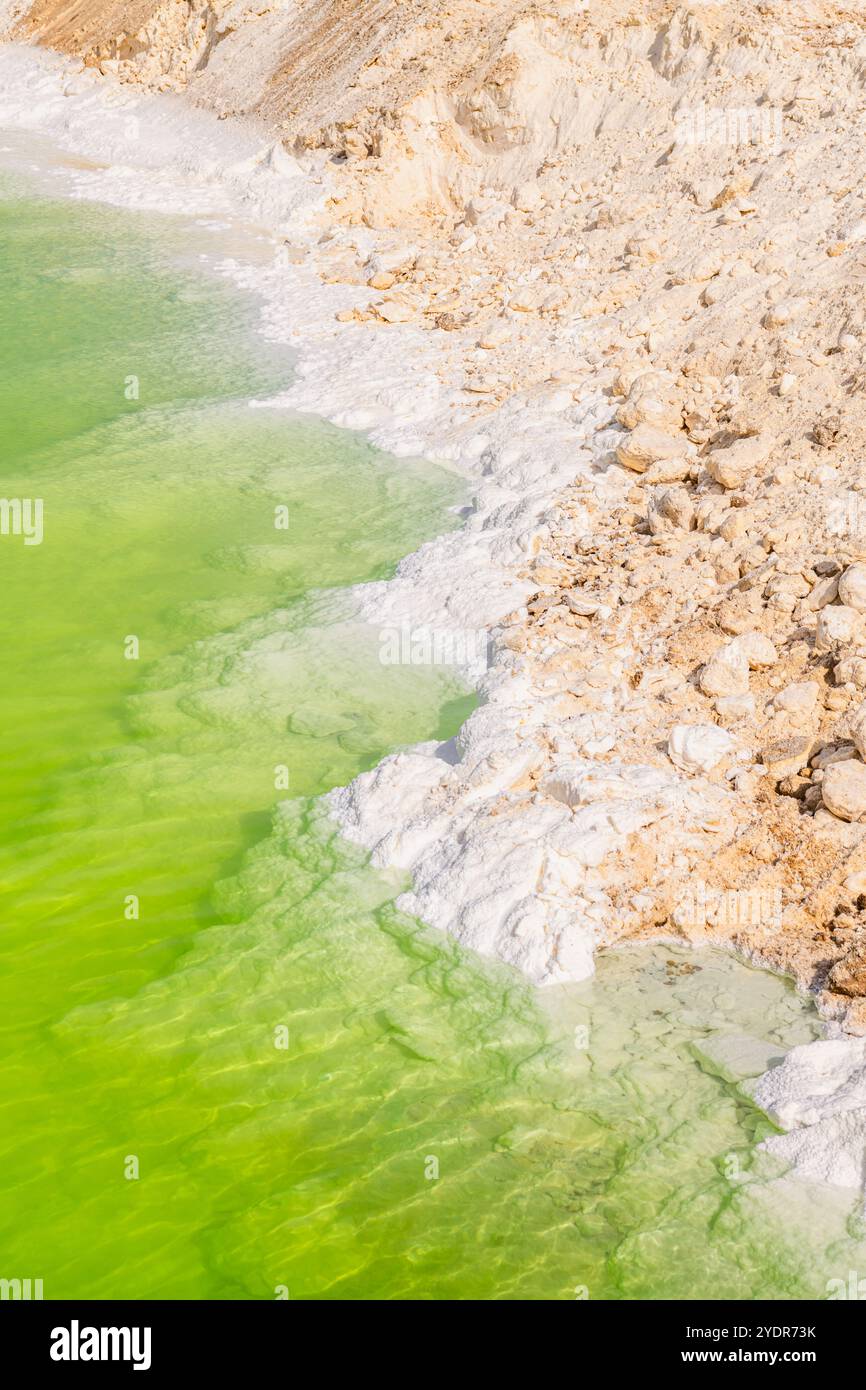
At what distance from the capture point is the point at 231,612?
946 cm

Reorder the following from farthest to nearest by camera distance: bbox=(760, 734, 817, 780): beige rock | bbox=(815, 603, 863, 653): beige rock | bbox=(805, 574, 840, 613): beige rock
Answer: bbox=(805, 574, 840, 613): beige rock
bbox=(815, 603, 863, 653): beige rock
bbox=(760, 734, 817, 780): beige rock

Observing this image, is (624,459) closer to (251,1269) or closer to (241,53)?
(251,1269)

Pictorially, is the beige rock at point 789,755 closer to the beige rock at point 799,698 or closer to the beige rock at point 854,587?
the beige rock at point 799,698

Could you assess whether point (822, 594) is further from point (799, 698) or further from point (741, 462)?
point (741, 462)

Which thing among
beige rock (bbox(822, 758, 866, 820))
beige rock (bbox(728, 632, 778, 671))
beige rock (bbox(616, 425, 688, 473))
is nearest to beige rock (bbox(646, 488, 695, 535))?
beige rock (bbox(616, 425, 688, 473))

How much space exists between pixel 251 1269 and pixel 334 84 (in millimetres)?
19057

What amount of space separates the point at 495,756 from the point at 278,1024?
2.01 metres

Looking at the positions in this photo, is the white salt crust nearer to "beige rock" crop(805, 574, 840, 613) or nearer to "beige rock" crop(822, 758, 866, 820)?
"beige rock" crop(822, 758, 866, 820)

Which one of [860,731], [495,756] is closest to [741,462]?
[860,731]

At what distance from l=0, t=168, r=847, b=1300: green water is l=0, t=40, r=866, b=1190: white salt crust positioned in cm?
23

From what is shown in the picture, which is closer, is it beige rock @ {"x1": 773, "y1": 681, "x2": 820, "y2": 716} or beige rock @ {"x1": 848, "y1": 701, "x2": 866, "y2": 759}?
beige rock @ {"x1": 848, "y1": 701, "x2": 866, "y2": 759}

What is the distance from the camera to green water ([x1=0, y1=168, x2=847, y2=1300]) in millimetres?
4992

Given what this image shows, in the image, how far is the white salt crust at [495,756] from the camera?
247 inches
